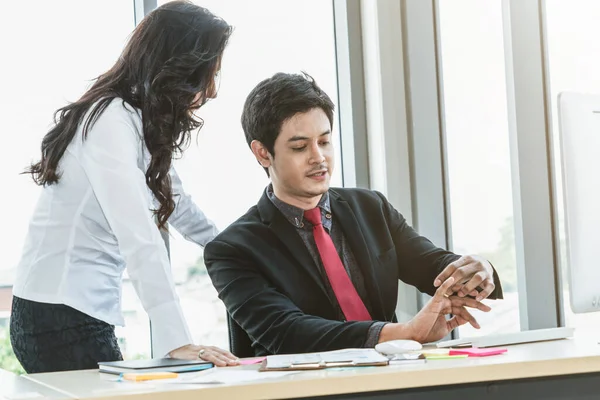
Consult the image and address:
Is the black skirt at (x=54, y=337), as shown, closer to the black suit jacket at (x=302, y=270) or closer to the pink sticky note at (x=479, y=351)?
the black suit jacket at (x=302, y=270)

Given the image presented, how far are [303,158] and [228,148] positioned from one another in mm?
690

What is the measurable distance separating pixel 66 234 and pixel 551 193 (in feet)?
5.70

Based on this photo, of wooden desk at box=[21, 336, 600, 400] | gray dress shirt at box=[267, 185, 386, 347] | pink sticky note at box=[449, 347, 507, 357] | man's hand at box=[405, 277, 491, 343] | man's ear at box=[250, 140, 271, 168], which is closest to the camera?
wooden desk at box=[21, 336, 600, 400]

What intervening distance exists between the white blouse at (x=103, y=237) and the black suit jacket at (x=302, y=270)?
1.00ft

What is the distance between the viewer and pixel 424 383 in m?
1.25

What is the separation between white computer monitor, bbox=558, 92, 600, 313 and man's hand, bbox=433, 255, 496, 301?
1.14 feet

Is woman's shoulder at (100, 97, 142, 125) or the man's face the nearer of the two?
woman's shoulder at (100, 97, 142, 125)

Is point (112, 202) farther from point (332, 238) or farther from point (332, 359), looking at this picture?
point (332, 238)

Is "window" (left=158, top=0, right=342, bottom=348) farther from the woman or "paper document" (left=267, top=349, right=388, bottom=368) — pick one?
"paper document" (left=267, top=349, right=388, bottom=368)

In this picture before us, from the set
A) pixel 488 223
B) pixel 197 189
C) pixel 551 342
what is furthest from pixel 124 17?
pixel 551 342

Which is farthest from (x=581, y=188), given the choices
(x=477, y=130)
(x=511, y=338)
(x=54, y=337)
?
(x=477, y=130)

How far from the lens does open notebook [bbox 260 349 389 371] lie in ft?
4.47

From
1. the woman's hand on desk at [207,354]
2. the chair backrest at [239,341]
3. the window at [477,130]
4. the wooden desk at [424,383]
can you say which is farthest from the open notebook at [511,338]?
the window at [477,130]

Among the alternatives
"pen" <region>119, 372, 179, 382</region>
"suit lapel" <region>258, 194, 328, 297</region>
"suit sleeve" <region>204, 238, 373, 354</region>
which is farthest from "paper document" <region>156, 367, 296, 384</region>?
"suit lapel" <region>258, 194, 328, 297</region>
